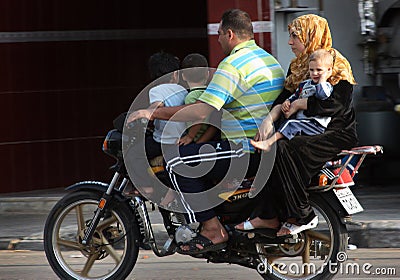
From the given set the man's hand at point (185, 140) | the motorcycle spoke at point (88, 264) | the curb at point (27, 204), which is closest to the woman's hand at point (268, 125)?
the man's hand at point (185, 140)

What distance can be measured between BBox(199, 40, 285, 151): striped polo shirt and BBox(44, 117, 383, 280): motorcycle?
1.21 feet

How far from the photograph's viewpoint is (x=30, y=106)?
1194 cm

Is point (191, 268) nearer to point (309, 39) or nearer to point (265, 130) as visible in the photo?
point (265, 130)

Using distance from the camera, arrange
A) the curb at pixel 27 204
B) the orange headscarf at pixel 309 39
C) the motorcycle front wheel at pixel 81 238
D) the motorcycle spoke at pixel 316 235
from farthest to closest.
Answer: the curb at pixel 27 204, the motorcycle front wheel at pixel 81 238, the motorcycle spoke at pixel 316 235, the orange headscarf at pixel 309 39

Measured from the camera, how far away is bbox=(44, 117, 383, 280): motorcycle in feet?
20.2

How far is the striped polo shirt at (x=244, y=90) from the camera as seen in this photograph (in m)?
5.93

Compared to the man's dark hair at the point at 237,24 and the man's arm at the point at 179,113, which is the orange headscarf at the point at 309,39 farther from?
the man's arm at the point at 179,113

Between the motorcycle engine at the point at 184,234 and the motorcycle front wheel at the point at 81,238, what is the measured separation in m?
0.35

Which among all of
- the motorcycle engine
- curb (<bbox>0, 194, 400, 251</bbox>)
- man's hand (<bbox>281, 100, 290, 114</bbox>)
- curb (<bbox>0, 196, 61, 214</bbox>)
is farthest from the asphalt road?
curb (<bbox>0, 196, 61, 214</bbox>)

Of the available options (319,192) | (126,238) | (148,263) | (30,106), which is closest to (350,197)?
(319,192)

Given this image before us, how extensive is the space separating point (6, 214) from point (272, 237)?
5.45 meters

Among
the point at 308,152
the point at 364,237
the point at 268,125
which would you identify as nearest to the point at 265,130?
the point at 268,125

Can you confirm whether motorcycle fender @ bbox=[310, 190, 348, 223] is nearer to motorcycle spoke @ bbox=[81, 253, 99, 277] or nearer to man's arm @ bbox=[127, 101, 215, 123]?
man's arm @ bbox=[127, 101, 215, 123]

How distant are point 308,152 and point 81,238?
1749 mm
